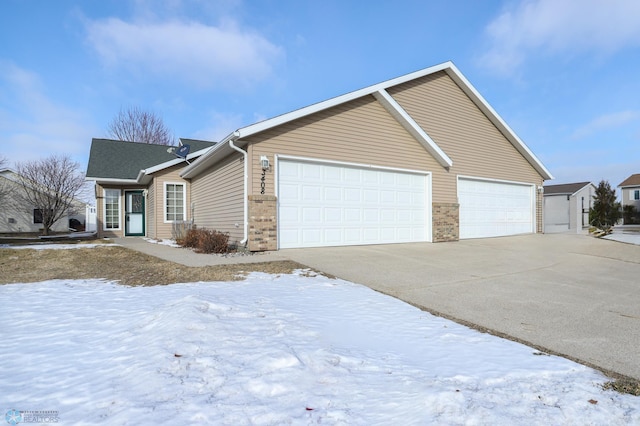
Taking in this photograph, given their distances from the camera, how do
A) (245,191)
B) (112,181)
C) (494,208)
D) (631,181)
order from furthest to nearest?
1. (631,181)
2. (112,181)
3. (494,208)
4. (245,191)

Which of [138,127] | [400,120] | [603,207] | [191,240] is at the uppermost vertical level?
[138,127]

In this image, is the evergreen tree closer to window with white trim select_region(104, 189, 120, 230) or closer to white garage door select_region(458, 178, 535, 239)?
white garage door select_region(458, 178, 535, 239)

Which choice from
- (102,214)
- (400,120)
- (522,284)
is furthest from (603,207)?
(102,214)

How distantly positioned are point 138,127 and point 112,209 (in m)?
18.2

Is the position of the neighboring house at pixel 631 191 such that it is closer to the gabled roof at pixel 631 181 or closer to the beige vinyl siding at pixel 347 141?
the gabled roof at pixel 631 181

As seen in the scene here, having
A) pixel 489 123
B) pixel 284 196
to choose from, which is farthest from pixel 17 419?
pixel 489 123

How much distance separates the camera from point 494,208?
47.2 ft

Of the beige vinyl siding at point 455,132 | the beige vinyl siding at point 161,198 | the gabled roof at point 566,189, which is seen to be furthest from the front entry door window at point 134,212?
the gabled roof at point 566,189

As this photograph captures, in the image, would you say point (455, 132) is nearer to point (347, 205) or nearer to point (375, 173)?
point (375, 173)


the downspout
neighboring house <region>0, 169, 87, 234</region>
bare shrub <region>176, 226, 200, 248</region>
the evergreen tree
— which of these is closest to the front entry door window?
bare shrub <region>176, 226, 200, 248</region>

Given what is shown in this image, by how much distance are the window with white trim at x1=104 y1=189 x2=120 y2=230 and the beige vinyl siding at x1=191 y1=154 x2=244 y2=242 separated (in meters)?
4.62

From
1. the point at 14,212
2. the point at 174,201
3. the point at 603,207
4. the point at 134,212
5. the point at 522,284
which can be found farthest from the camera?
the point at 603,207

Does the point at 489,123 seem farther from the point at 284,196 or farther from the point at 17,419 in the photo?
the point at 17,419

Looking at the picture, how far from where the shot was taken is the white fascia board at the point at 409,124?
10766mm
